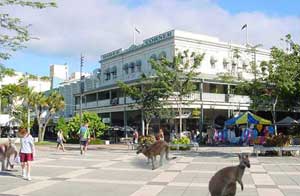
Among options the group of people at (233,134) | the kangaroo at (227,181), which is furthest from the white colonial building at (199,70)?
the kangaroo at (227,181)

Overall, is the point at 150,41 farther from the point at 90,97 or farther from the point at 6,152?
the point at 6,152

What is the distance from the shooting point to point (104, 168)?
17.7 metres

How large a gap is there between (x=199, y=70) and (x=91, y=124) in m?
12.3

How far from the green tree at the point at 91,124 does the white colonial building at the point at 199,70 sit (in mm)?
3860

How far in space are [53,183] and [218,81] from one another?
35681 mm

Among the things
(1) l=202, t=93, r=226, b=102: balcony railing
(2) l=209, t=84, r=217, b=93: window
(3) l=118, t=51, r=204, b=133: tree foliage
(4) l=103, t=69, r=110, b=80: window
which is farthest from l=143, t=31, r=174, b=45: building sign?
(3) l=118, t=51, r=204, b=133: tree foliage

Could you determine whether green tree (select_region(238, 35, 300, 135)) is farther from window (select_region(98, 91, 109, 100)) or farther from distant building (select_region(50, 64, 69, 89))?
distant building (select_region(50, 64, 69, 89))

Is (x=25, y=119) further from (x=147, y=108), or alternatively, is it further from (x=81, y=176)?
(x=81, y=176)

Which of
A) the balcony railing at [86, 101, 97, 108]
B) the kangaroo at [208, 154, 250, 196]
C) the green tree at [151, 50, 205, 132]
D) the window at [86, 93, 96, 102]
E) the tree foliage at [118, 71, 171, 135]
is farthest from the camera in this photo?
the window at [86, 93, 96, 102]

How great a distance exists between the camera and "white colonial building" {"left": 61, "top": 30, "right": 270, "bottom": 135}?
4778 centimetres

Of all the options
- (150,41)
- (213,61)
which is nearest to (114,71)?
(150,41)

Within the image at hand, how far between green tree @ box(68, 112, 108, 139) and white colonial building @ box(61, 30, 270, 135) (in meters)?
3.86

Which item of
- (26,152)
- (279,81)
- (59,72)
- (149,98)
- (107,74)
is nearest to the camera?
(26,152)

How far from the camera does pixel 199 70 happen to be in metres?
49.3
